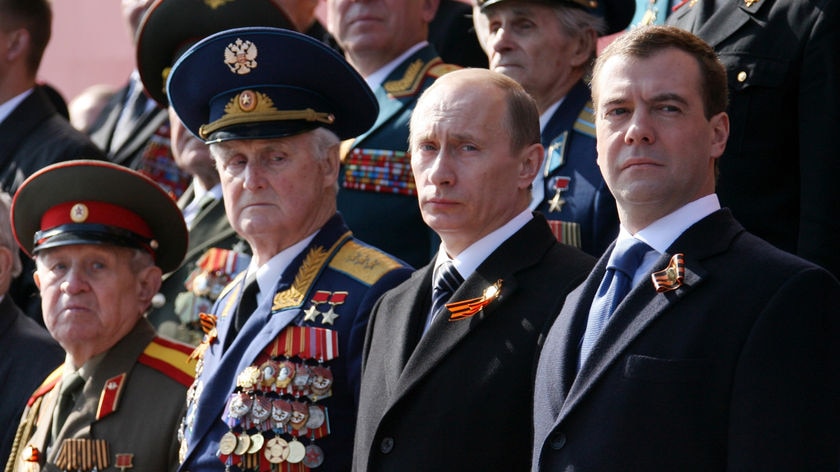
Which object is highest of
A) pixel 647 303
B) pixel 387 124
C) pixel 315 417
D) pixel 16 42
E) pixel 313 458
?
pixel 16 42

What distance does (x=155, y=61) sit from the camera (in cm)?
550

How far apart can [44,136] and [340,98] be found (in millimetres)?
2068

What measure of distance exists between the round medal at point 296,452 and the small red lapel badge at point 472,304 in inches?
26.1

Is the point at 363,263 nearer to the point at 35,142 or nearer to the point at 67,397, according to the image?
the point at 67,397

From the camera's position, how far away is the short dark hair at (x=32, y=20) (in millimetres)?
6363

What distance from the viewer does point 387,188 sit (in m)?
5.14

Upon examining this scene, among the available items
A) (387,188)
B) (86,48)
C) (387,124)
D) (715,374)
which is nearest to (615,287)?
(715,374)

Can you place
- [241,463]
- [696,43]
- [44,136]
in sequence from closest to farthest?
[696,43] < [241,463] < [44,136]

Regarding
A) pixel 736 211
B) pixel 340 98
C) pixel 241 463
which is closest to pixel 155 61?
pixel 340 98

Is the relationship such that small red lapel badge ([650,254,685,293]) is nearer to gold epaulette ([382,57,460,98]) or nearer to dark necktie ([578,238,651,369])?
dark necktie ([578,238,651,369])

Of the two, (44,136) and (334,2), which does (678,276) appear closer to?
(334,2)

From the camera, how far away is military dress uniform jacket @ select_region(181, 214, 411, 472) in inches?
163

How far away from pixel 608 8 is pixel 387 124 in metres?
0.89

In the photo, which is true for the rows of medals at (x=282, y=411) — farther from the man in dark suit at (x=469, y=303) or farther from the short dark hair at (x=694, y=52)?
the short dark hair at (x=694, y=52)
